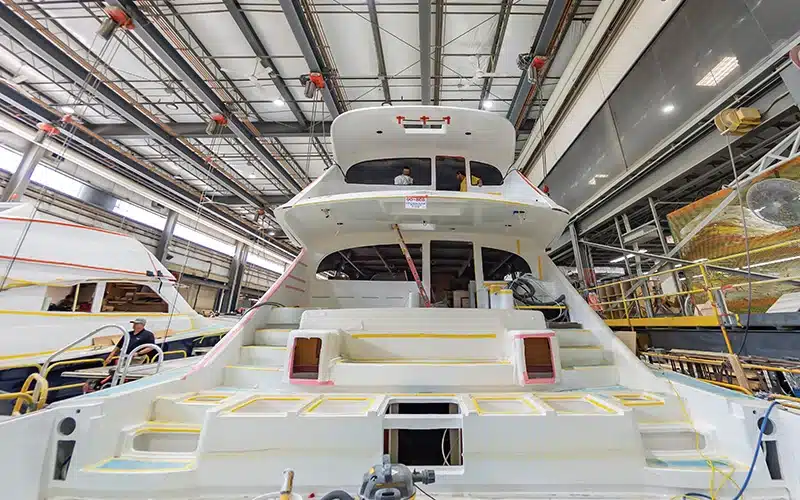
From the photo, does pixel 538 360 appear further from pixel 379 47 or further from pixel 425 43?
pixel 379 47

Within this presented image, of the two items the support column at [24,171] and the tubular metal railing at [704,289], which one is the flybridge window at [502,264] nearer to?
the tubular metal railing at [704,289]

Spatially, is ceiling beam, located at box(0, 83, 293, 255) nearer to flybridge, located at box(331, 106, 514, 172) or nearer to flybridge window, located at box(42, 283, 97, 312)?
flybridge window, located at box(42, 283, 97, 312)

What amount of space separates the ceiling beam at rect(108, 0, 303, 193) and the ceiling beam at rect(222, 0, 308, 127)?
133 centimetres

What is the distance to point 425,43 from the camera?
17.8 feet

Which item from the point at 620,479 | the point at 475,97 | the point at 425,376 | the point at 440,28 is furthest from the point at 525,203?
the point at 475,97

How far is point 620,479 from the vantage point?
1282 mm

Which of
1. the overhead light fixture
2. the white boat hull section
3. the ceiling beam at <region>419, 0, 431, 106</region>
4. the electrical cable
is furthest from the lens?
the ceiling beam at <region>419, 0, 431, 106</region>

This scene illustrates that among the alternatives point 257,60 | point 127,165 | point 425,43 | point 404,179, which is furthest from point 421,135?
point 127,165

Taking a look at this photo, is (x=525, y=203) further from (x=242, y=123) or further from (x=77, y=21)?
(x=77, y=21)

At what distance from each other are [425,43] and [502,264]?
13.5ft

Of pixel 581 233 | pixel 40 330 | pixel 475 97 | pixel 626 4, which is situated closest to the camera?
pixel 40 330

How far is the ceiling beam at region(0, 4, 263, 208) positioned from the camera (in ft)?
16.8

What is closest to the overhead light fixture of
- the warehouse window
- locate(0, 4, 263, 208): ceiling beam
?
locate(0, 4, 263, 208): ceiling beam

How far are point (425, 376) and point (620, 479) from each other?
3.51ft
